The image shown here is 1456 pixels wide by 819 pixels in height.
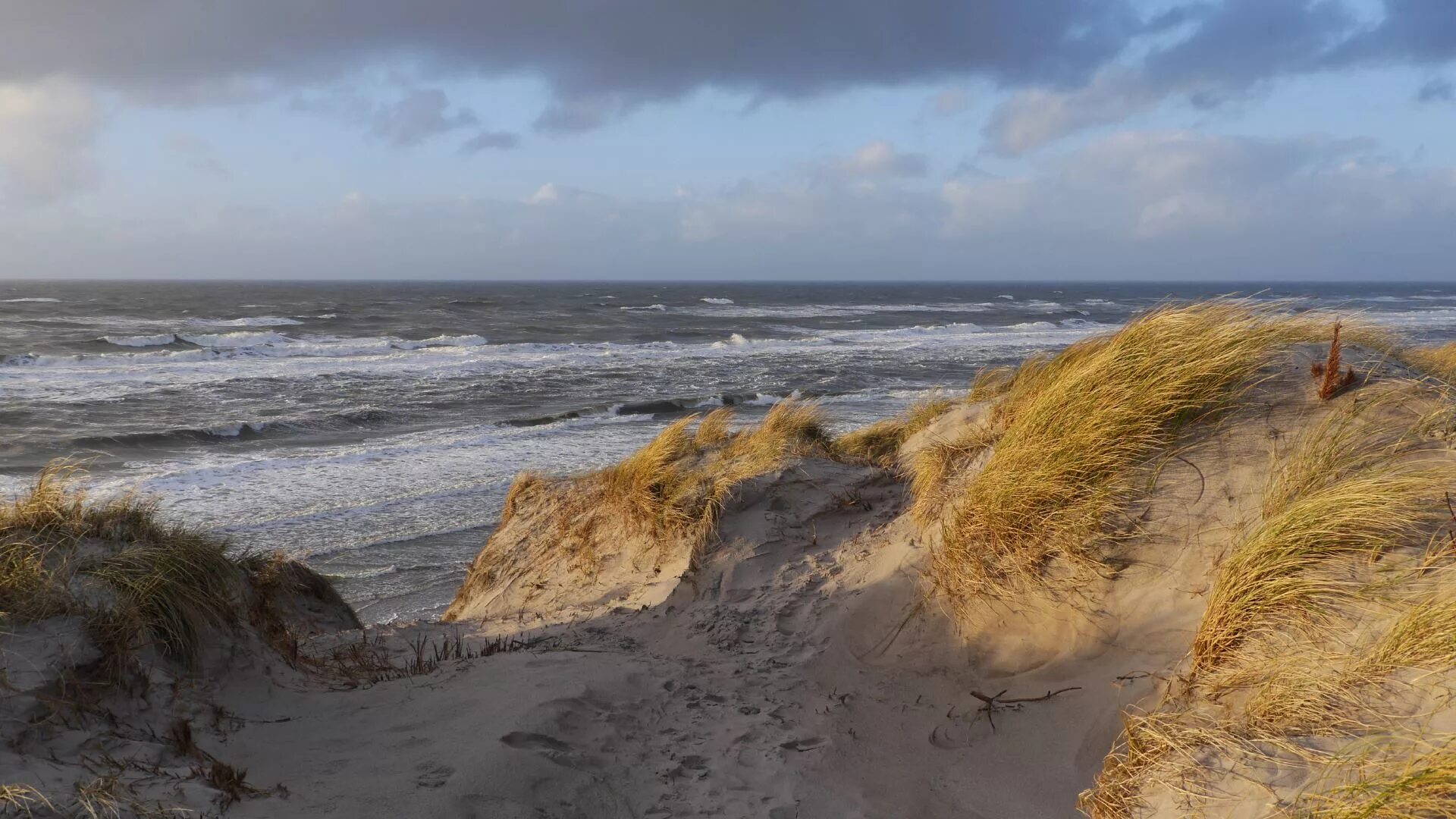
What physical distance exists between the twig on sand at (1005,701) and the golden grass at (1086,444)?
2.17 ft

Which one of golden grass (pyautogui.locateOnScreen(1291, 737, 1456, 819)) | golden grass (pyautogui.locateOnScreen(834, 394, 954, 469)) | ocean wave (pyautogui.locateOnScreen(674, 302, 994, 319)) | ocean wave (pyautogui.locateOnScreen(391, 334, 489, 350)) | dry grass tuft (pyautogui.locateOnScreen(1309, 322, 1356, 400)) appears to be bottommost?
golden grass (pyautogui.locateOnScreen(1291, 737, 1456, 819))

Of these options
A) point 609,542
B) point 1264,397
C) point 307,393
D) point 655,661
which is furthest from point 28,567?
point 307,393

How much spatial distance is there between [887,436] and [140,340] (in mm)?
36909

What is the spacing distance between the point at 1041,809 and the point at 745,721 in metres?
1.47

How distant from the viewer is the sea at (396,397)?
429 inches

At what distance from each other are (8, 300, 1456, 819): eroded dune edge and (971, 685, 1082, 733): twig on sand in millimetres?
21

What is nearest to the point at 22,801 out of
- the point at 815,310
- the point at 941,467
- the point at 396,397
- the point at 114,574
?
the point at 114,574

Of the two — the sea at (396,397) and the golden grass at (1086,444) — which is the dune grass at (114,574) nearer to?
the sea at (396,397)

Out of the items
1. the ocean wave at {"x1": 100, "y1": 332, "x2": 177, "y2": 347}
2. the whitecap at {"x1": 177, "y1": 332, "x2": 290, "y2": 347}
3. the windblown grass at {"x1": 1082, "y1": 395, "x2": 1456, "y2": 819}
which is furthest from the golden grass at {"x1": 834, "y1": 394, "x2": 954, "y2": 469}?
the ocean wave at {"x1": 100, "y1": 332, "x2": 177, "y2": 347}

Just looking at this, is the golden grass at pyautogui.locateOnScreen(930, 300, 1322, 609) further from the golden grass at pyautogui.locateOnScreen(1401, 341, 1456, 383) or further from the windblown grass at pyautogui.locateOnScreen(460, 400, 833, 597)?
the windblown grass at pyautogui.locateOnScreen(460, 400, 833, 597)

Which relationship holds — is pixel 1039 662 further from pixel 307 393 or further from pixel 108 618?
pixel 307 393

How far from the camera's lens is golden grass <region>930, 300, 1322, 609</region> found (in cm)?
466

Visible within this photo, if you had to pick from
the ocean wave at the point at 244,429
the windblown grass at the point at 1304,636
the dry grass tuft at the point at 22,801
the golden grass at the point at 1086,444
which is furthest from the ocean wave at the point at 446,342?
the windblown grass at the point at 1304,636

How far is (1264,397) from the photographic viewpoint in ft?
16.2
